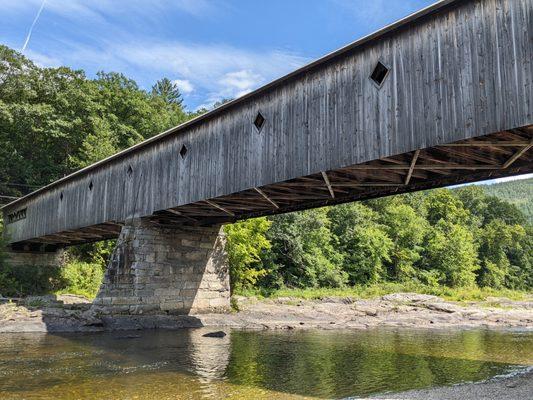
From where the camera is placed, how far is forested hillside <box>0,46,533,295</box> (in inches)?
1018

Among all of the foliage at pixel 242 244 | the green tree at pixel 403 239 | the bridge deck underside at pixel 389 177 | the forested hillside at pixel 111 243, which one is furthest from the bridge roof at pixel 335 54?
the green tree at pixel 403 239

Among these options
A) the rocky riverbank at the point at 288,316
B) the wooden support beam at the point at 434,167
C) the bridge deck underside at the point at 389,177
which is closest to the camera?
the bridge deck underside at the point at 389,177

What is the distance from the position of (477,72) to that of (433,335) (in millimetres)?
11317

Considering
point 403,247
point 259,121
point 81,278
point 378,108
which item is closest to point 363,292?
point 403,247

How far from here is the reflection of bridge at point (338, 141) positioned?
770 cm

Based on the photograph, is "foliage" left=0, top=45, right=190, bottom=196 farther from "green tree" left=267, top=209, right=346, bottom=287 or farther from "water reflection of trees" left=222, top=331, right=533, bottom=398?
"water reflection of trees" left=222, top=331, right=533, bottom=398

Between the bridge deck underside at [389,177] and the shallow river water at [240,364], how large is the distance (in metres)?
4.17

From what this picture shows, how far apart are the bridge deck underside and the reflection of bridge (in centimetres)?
4

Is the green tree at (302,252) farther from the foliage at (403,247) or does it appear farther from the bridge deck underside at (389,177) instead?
the bridge deck underside at (389,177)

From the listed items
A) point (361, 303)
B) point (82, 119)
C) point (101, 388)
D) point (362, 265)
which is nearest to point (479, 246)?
point (362, 265)

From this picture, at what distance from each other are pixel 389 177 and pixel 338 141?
206 centimetres

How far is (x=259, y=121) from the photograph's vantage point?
12109 millimetres

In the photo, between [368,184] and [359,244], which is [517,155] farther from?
[359,244]

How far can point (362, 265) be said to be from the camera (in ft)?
116
